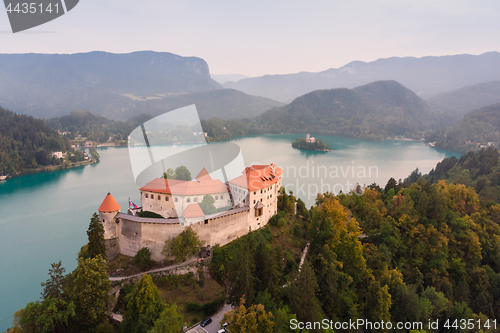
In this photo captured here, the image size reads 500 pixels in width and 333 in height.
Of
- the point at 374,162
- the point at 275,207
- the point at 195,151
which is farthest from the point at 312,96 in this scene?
the point at 275,207

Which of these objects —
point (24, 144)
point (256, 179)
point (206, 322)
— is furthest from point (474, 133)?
point (24, 144)

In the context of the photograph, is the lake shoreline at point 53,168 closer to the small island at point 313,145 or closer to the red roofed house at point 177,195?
the red roofed house at point 177,195

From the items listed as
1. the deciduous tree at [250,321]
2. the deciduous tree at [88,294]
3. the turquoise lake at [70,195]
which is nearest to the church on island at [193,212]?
the deciduous tree at [88,294]

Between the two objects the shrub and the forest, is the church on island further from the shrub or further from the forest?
the forest

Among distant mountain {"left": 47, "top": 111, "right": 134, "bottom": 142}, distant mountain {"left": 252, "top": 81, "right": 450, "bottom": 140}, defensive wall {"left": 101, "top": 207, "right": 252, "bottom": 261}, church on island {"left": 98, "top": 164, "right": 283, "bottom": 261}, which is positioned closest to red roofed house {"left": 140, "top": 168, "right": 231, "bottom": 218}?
church on island {"left": 98, "top": 164, "right": 283, "bottom": 261}

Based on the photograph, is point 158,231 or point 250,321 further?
point 158,231

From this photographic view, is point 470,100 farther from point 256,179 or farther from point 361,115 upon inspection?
point 256,179

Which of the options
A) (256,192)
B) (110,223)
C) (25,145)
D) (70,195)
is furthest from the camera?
(25,145)
